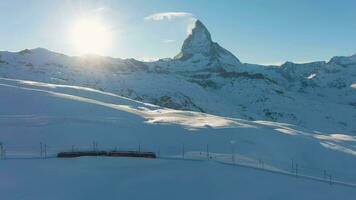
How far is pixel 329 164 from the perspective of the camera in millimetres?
70062

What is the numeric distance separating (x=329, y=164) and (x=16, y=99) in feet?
198

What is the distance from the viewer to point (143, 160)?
59.7 metres

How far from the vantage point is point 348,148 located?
83625mm

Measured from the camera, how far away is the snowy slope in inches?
2015

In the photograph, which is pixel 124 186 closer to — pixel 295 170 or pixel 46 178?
pixel 46 178

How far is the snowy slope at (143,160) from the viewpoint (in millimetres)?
51188

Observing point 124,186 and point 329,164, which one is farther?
point 329,164

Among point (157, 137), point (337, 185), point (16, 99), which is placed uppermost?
point (16, 99)

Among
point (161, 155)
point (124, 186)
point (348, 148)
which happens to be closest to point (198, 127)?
point (161, 155)

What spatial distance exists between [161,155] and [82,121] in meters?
20.9

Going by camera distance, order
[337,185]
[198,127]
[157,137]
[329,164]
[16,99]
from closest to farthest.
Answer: [337,185]
[329,164]
[157,137]
[198,127]
[16,99]

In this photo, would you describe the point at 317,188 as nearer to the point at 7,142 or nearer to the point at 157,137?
the point at 157,137

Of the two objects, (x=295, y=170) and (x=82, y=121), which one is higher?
(x=82, y=121)

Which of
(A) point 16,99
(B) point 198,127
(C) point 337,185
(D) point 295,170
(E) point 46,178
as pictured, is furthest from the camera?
(A) point 16,99
